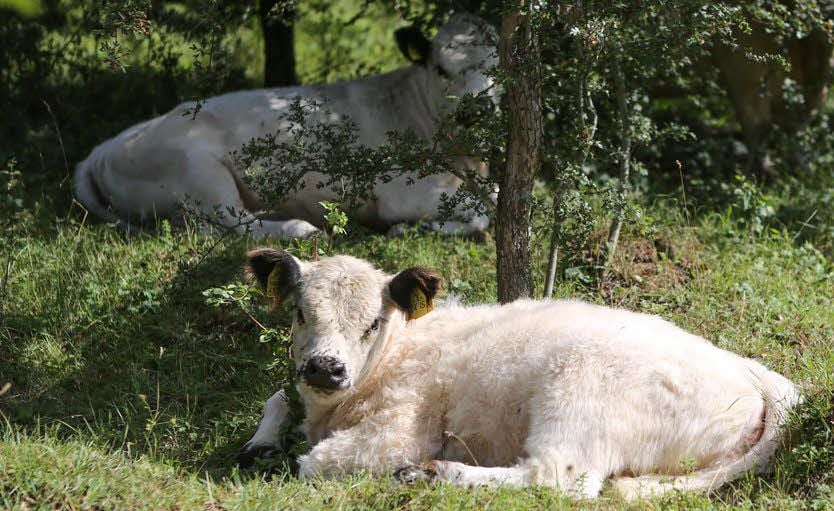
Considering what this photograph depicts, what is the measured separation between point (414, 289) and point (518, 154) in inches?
63.1

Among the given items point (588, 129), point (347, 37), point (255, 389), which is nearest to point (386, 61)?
point (347, 37)

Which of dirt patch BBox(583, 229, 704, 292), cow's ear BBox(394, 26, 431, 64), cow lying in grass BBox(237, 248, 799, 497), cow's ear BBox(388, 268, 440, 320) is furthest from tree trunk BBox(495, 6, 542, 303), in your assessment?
cow's ear BBox(394, 26, 431, 64)

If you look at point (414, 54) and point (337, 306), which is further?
point (414, 54)

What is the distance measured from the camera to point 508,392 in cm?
570

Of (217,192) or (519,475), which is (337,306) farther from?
(217,192)

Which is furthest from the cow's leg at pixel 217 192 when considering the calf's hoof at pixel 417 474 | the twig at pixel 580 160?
the calf's hoof at pixel 417 474

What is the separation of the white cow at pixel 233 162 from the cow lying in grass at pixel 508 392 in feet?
11.7

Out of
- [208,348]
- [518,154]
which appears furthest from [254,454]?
[518,154]

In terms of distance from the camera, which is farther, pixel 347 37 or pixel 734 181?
pixel 347 37

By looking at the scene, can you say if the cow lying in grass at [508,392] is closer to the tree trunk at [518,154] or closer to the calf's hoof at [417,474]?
the calf's hoof at [417,474]

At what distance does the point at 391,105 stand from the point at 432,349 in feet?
16.7

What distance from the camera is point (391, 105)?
1074cm

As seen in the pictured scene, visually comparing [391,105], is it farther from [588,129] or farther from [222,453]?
[222,453]

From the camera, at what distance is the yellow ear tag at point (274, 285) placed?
6.18 metres
